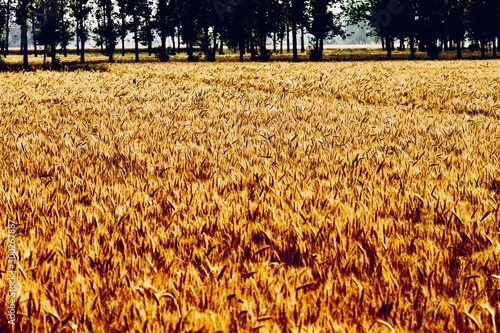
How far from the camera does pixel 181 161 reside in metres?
5.56

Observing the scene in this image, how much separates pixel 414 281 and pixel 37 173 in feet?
13.1

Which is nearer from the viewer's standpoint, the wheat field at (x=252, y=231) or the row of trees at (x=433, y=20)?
the wheat field at (x=252, y=231)

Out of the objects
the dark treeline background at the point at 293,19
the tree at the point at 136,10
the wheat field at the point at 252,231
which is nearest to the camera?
the wheat field at the point at 252,231

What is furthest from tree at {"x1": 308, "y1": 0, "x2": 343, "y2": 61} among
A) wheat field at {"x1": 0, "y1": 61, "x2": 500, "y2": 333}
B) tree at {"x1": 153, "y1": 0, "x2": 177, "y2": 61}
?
wheat field at {"x1": 0, "y1": 61, "x2": 500, "y2": 333}

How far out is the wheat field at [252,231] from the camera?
2.14 meters

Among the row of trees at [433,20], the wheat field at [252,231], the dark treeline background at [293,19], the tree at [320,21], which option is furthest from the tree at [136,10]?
the wheat field at [252,231]

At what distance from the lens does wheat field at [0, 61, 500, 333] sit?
214cm

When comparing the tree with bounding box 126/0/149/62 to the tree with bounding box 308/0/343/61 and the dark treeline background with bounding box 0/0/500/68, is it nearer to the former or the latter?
the dark treeline background with bounding box 0/0/500/68

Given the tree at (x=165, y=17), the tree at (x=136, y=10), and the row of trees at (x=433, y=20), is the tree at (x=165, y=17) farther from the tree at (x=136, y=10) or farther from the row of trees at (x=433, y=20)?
the row of trees at (x=433, y=20)

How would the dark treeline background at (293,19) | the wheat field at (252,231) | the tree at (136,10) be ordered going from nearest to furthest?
the wheat field at (252,231), the dark treeline background at (293,19), the tree at (136,10)

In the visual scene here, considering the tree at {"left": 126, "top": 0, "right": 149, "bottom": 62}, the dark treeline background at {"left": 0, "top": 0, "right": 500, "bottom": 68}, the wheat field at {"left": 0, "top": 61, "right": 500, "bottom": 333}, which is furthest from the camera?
the tree at {"left": 126, "top": 0, "right": 149, "bottom": 62}

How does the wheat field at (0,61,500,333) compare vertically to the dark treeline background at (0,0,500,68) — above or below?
below

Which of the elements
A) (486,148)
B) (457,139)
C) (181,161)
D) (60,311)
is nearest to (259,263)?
(60,311)

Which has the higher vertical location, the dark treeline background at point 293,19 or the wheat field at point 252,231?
the dark treeline background at point 293,19
